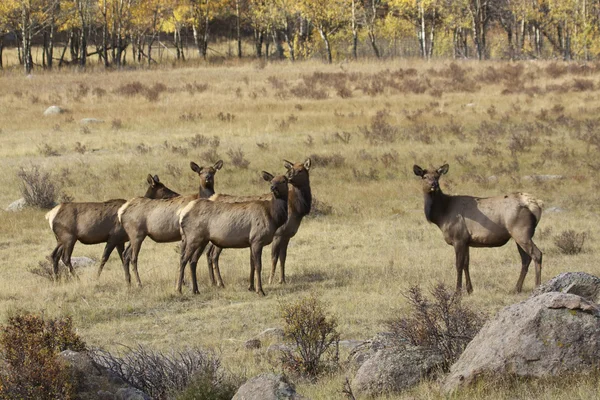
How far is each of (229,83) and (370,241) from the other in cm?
3146

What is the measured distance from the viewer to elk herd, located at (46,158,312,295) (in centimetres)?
1274

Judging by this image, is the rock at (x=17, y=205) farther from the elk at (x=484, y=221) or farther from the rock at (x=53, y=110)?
the rock at (x=53, y=110)

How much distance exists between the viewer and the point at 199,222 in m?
12.8

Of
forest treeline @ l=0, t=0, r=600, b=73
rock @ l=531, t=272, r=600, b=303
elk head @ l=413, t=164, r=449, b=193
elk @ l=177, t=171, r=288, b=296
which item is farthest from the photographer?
forest treeline @ l=0, t=0, r=600, b=73

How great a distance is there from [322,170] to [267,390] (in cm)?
1841

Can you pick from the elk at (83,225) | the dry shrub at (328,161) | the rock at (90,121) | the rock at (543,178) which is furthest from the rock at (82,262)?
the rock at (90,121)

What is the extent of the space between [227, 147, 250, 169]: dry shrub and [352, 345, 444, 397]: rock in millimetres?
17452

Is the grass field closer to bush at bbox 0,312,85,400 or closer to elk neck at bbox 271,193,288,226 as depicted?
elk neck at bbox 271,193,288,226

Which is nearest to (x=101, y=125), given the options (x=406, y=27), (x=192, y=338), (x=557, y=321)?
(x=192, y=338)

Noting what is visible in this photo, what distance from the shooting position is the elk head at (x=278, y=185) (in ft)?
41.8

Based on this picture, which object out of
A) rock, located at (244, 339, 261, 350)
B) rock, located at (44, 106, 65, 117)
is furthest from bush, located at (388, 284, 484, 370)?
rock, located at (44, 106, 65, 117)

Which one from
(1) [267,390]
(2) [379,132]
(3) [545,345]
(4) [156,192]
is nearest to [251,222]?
(4) [156,192]

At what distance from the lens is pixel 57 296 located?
1269cm

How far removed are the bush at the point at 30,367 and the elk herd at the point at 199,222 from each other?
5.27 m
